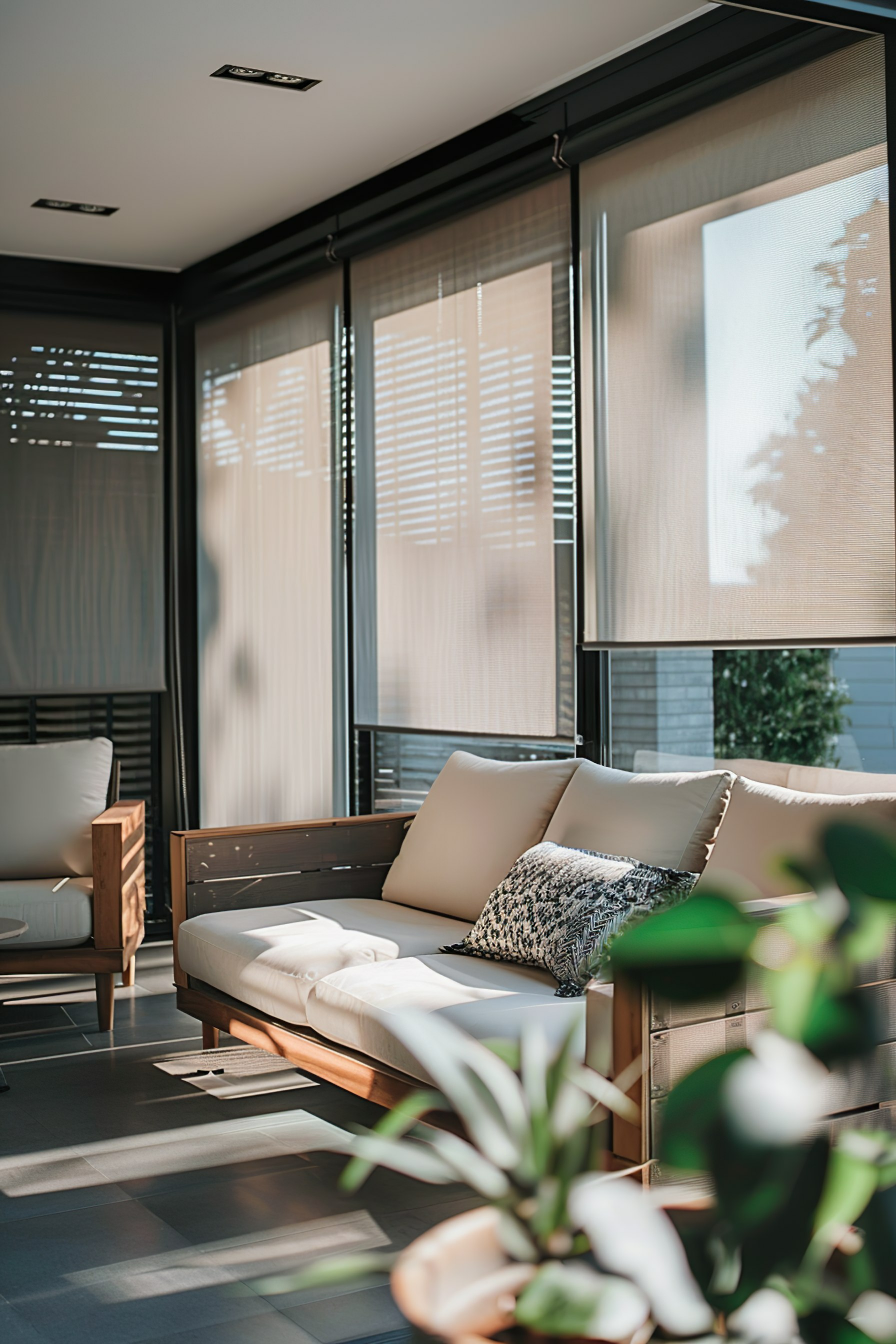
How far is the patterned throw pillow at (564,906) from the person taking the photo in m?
3.08

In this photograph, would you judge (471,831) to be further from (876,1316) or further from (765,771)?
(876,1316)

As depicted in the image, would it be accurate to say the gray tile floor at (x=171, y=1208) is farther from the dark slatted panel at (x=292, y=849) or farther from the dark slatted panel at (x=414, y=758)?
the dark slatted panel at (x=414, y=758)

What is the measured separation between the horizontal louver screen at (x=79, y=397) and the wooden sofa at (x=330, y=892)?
261cm

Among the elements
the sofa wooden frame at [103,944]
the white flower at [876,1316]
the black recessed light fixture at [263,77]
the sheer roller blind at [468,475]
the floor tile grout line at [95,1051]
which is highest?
the black recessed light fixture at [263,77]

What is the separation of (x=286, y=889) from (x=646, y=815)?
1.40m

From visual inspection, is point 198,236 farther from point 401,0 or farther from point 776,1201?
point 776,1201

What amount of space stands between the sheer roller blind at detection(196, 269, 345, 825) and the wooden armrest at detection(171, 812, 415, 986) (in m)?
0.88

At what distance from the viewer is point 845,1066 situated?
0.30 m

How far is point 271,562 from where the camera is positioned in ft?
19.1

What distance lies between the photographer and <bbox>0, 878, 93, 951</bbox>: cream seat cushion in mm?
4570

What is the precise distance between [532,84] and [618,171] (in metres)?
0.40

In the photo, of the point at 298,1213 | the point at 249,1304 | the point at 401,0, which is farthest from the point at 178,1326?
the point at 401,0

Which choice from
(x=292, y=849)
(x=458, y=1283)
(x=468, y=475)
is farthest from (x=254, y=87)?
(x=458, y=1283)

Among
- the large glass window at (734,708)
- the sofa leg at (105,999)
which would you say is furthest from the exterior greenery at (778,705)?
the sofa leg at (105,999)
